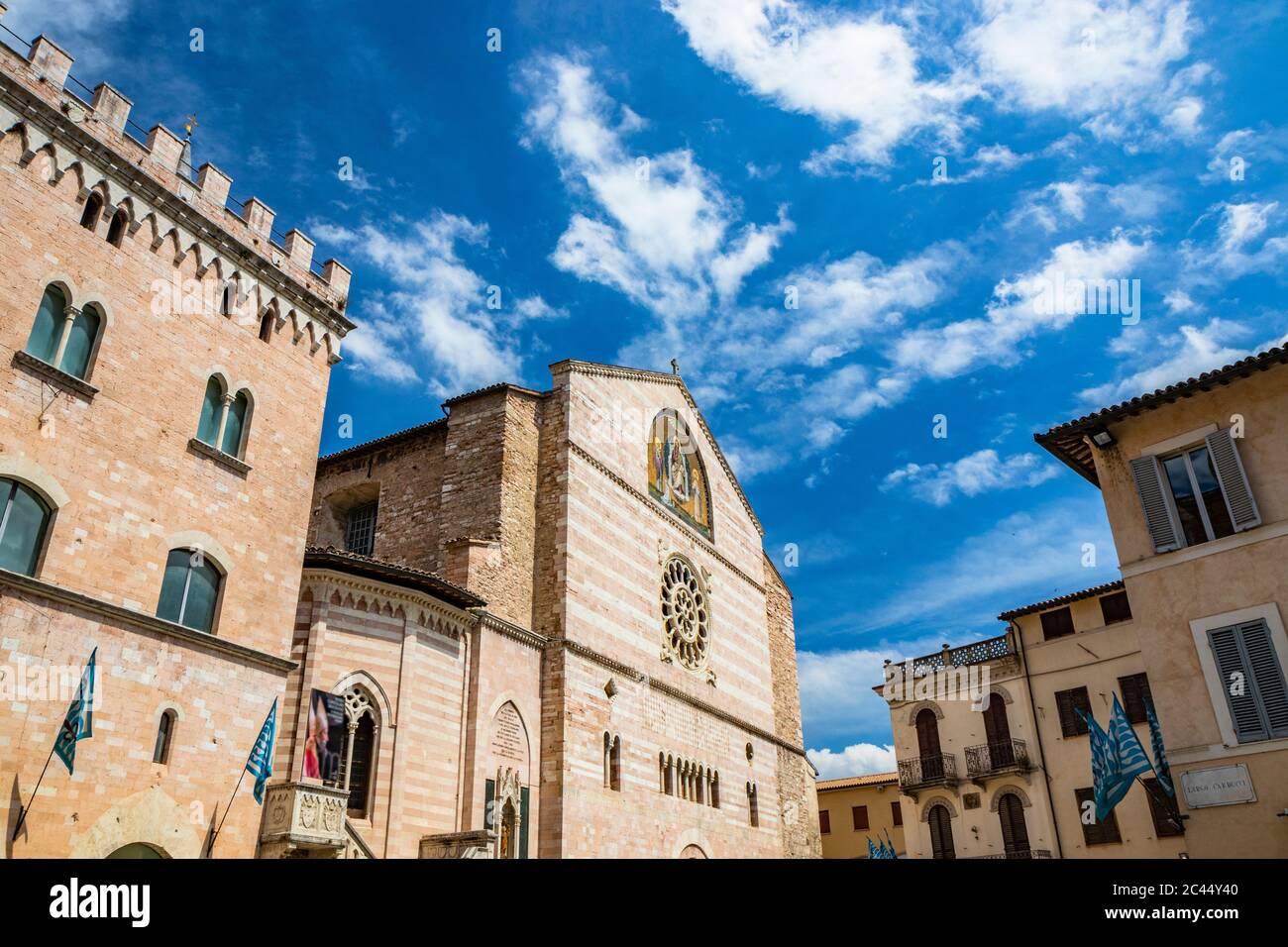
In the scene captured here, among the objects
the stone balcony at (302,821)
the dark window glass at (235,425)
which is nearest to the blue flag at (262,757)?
the stone balcony at (302,821)

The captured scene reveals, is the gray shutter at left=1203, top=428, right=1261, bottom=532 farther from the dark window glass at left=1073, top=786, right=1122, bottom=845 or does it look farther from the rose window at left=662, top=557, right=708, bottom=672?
the rose window at left=662, top=557, right=708, bottom=672

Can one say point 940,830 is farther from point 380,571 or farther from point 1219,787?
point 380,571

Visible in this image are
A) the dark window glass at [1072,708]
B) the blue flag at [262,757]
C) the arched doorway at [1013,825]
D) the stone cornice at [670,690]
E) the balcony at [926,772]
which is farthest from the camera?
the balcony at [926,772]

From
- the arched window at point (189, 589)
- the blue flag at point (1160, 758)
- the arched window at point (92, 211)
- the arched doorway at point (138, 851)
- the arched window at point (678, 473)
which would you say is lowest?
the arched doorway at point (138, 851)

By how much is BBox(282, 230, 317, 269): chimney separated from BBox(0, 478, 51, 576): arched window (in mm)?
6531

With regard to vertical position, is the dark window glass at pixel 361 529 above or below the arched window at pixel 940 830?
above

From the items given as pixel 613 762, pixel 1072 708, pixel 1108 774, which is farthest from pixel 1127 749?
pixel 1072 708

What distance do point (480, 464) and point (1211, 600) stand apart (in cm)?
1539

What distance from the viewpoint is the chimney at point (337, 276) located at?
16.8m

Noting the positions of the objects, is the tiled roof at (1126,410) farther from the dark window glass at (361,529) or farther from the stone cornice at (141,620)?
the dark window glass at (361,529)

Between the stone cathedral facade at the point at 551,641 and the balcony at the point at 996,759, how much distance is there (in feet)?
18.5

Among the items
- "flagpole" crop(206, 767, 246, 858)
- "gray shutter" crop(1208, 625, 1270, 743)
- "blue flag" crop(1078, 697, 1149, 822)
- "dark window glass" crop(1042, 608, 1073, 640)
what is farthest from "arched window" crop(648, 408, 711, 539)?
"gray shutter" crop(1208, 625, 1270, 743)
